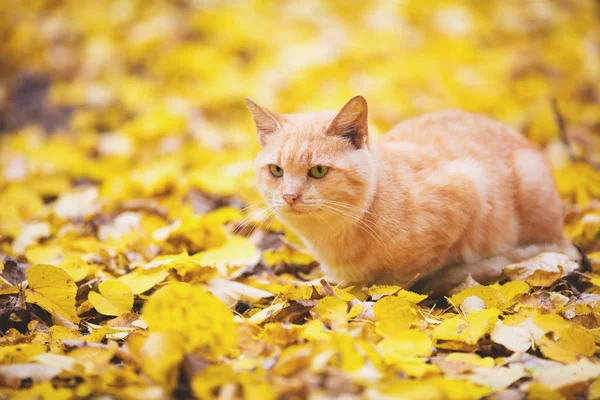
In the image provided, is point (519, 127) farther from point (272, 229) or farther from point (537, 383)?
point (537, 383)

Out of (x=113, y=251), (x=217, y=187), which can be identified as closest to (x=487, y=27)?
(x=217, y=187)

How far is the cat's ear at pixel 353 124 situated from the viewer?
6.93ft

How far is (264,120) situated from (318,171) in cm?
37

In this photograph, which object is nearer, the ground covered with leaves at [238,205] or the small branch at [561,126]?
the ground covered with leaves at [238,205]

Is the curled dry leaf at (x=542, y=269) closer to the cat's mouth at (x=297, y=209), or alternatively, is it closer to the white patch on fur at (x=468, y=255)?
the white patch on fur at (x=468, y=255)

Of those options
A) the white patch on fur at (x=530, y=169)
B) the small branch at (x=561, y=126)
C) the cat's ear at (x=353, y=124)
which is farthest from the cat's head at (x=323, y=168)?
the small branch at (x=561, y=126)

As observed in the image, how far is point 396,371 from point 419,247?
0.74 meters

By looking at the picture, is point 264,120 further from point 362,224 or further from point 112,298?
point 112,298

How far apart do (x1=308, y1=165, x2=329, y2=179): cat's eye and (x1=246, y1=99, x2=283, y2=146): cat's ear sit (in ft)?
0.94

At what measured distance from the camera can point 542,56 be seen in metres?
5.33

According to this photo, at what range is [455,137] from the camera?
2.56 m

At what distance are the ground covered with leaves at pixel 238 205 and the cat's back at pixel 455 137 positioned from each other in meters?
0.58

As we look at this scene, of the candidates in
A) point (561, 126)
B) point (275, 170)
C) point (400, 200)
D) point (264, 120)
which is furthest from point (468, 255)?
point (561, 126)

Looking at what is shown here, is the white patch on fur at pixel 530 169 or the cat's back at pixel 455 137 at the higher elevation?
the cat's back at pixel 455 137
